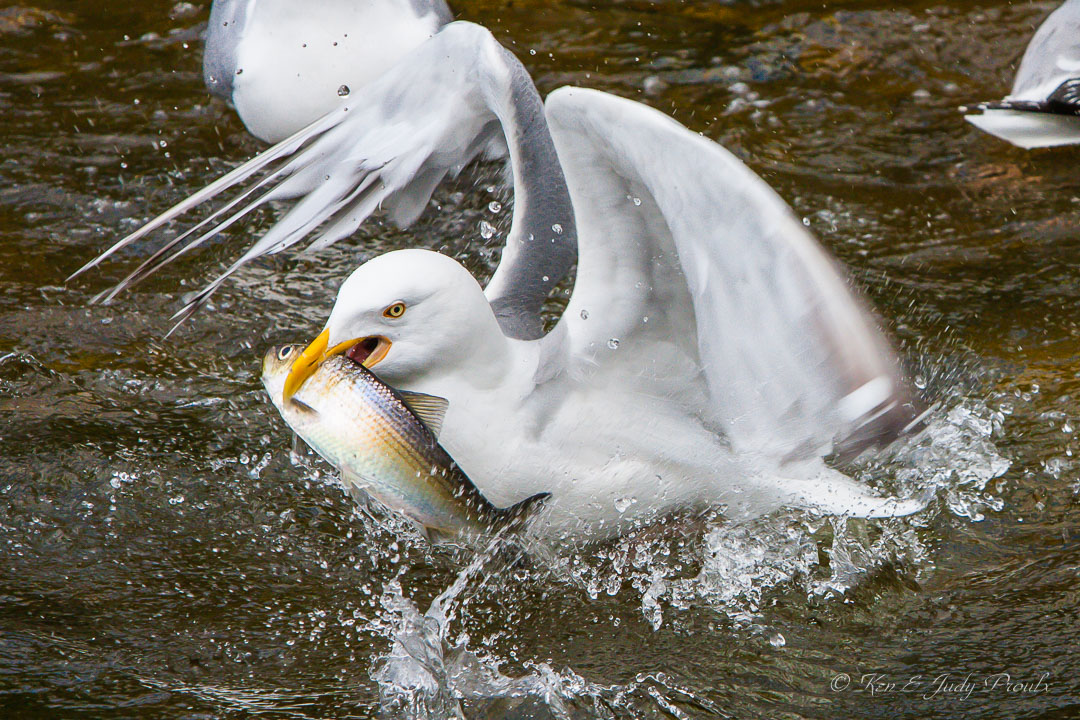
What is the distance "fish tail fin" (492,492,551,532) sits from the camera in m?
2.45

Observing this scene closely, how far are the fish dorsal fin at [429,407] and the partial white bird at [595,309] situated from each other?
0.08 m

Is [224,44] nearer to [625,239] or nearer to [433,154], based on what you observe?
[433,154]

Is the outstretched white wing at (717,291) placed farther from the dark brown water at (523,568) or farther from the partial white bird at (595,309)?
the dark brown water at (523,568)

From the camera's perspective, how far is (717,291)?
206cm

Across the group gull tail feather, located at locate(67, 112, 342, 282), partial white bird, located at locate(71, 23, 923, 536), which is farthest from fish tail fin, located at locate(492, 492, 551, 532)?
gull tail feather, located at locate(67, 112, 342, 282)

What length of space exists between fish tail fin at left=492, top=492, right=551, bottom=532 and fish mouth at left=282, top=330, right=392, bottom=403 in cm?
40

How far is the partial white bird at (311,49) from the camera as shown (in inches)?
143

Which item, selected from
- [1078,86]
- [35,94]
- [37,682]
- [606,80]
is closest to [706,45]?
[606,80]

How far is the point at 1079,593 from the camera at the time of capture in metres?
2.30

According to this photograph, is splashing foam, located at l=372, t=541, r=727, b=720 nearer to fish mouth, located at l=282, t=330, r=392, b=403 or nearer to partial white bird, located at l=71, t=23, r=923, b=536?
partial white bird, located at l=71, t=23, r=923, b=536

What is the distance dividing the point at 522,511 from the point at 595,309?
44 cm

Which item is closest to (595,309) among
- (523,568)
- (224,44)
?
(523,568)

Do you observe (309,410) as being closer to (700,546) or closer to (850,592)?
(700,546)

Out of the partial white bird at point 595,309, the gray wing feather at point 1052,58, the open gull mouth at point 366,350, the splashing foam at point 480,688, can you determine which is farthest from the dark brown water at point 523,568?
the open gull mouth at point 366,350
